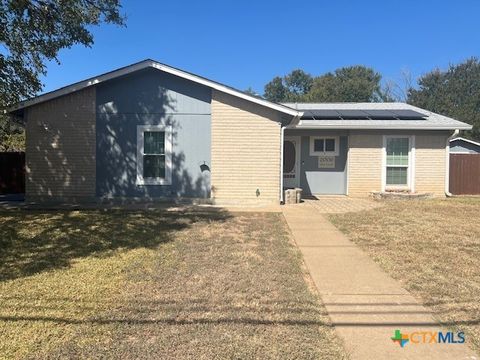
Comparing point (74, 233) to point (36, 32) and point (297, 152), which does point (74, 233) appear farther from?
point (297, 152)

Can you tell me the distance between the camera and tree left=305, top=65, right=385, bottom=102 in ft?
188

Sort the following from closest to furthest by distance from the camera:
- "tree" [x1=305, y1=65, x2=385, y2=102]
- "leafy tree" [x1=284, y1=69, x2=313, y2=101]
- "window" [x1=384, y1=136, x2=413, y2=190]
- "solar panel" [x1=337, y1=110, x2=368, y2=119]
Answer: "window" [x1=384, y1=136, x2=413, y2=190], "solar panel" [x1=337, y1=110, x2=368, y2=119], "tree" [x1=305, y1=65, x2=385, y2=102], "leafy tree" [x1=284, y1=69, x2=313, y2=101]

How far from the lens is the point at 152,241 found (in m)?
7.56

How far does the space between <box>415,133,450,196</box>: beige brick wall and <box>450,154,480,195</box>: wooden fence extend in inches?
99.5

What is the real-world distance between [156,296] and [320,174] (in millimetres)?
11798

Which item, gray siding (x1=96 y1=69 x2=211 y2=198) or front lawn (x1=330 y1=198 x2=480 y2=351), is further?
gray siding (x1=96 y1=69 x2=211 y2=198)

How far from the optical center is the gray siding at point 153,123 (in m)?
12.2

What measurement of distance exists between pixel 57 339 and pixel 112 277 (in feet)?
5.89

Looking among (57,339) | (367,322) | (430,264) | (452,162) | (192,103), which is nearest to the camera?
(57,339)

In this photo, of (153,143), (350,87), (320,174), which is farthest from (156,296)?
(350,87)

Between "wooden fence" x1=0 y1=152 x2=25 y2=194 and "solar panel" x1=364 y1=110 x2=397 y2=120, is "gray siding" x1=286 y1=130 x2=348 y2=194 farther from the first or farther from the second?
"wooden fence" x1=0 y1=152 x2=25 y2=194

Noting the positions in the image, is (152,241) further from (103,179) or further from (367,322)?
(103,179)

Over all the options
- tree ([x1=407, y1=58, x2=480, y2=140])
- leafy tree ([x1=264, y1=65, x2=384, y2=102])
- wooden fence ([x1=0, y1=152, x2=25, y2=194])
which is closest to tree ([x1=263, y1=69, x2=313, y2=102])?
leafy tree ([x1=264, y1=65, x2=384, y2=102])

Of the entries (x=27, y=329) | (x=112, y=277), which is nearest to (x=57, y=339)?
(x=27, y=329)
